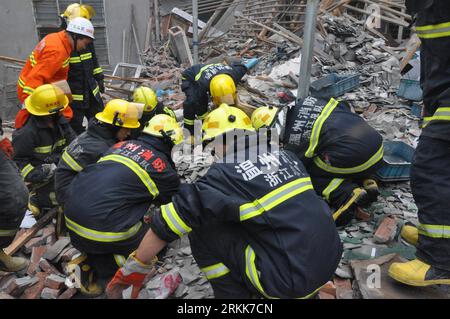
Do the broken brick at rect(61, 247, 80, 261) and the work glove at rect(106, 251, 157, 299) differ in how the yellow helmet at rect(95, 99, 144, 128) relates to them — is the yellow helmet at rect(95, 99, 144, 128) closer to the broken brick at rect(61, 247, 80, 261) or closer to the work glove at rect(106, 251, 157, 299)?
the broken brick at rect(61, 247, 80, 261)

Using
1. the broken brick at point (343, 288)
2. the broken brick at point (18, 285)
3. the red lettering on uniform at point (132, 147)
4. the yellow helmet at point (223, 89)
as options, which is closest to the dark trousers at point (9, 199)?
the broken brick at point (18, 285)

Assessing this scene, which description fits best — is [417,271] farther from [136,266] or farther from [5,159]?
[5,159]

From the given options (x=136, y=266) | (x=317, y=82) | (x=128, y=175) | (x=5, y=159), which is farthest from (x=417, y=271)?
(x=317, y=82)

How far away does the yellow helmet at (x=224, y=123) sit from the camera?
2.64m

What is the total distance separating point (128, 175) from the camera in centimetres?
299

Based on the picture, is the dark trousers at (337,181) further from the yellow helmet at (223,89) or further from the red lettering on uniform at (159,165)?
the red lettering on uniform at (159,165)

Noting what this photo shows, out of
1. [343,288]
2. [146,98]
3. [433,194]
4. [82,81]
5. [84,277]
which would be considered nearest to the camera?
[433,194]

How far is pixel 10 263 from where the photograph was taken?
11.1 feet

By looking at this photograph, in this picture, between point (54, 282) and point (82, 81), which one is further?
point (82, 81)

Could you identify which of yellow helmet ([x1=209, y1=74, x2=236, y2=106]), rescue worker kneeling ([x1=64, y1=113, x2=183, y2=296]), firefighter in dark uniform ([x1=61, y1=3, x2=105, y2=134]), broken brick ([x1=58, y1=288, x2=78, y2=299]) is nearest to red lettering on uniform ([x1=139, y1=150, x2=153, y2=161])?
rescue worker kneeling ([x1=64, y1=113, x2=183, y2=296])

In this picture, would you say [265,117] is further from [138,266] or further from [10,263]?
[10,263]

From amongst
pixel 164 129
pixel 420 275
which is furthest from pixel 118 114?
pixel 420 275

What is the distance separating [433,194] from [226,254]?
4.25 feet

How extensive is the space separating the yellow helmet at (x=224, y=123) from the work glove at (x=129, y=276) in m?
0.96
